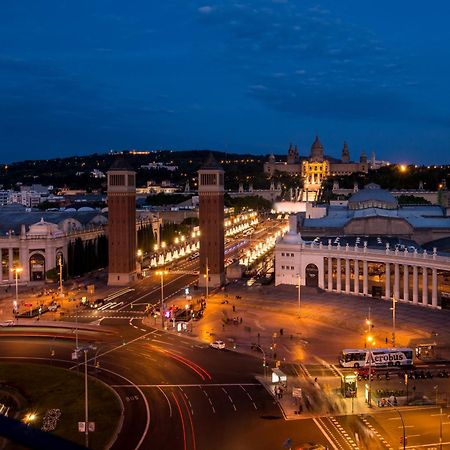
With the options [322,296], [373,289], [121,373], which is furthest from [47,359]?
[373,289]

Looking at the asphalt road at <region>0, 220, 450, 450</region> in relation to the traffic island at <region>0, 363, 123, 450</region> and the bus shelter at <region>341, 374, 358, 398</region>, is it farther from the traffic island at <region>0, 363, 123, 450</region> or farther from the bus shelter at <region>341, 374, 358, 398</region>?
the bus shelter at <region>341, 374, 358, 398</region>

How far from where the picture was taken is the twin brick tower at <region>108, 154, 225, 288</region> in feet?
371

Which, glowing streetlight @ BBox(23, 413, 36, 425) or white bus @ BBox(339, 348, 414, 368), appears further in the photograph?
white bus @ BBox(339, 348, 414, 368)

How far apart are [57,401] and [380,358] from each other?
29.3 m

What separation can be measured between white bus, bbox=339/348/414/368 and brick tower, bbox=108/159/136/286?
210 ft

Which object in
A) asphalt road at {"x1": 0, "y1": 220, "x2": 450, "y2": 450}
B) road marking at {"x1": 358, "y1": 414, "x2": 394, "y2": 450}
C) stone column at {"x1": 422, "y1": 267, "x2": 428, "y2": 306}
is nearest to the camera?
road marking at {"x1": 358, "y1": 414, "x2": 394, "y2": 450}

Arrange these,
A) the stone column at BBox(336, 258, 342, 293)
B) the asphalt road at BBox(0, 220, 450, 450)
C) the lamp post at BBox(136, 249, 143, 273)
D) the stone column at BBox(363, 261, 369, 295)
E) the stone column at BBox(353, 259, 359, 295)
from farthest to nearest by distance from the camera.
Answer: the lamp post at BBox(136, 249, 143, 273) → the stone column at BBox(336, 258, 342, 293) → the stone column at BBox(353, 259, 359, 295) → the stone column at BBox(363, 261, 369, 295) → the asphalt road at BBox(0, 220, 450, 450)

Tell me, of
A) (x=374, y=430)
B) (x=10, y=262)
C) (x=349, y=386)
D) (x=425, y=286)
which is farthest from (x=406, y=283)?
(x=10, y=262)

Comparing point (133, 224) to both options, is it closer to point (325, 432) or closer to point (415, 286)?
point (415, 286)

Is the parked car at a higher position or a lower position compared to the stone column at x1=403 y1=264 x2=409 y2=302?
lower

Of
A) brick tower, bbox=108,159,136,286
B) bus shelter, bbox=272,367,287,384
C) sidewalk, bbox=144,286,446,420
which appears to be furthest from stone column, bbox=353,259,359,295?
bus shelter, bbox=272,367,287,384

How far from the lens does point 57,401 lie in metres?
48.0

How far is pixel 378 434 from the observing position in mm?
42094

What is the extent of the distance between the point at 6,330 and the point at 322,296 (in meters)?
47.0
